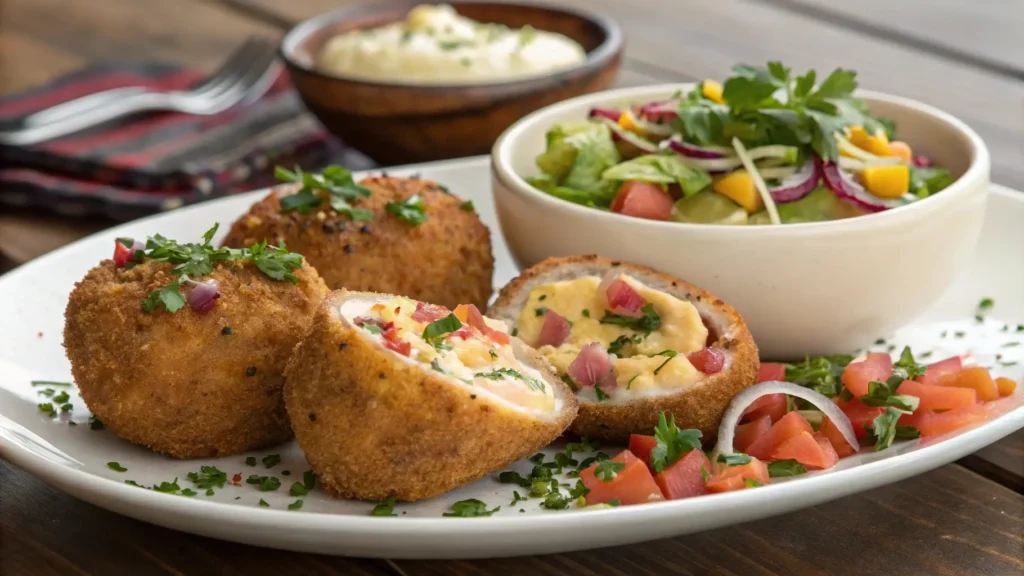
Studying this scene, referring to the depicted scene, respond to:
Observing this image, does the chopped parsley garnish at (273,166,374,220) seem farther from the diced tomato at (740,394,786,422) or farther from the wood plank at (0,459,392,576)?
the diced tomato at (740,394,786,422)

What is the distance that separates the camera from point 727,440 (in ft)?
10.4

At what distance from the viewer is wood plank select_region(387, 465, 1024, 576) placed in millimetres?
2885

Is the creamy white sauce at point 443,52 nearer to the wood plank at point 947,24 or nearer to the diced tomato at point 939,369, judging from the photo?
the wood plank at point 947,24

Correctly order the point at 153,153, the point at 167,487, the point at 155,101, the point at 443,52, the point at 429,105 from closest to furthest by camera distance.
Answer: the point at 167,487 < the point at 429,105 < the point at 443,52 < the point at 153,153 < the point at 155,101

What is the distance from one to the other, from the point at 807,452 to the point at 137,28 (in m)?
6.25

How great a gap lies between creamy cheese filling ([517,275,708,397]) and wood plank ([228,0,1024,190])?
95.3 inches

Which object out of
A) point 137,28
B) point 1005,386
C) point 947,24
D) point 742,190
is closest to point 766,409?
point 1005,386

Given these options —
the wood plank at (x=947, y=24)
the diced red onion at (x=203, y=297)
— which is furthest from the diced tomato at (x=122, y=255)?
the wood plank at (x=947, y=24)

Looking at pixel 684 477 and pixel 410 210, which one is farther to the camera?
pixel 410 210

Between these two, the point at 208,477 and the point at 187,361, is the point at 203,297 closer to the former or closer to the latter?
the point at 187,361

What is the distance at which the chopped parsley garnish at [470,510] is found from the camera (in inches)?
113

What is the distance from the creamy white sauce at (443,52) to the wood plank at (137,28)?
1.80m

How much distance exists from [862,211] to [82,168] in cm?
342

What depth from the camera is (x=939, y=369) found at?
11.3 feet
